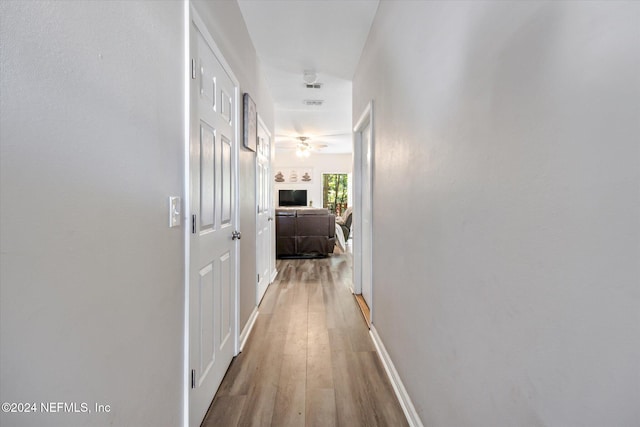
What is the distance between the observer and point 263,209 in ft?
11.5

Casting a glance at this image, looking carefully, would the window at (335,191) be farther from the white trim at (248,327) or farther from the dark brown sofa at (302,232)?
the white trim at (248,327)

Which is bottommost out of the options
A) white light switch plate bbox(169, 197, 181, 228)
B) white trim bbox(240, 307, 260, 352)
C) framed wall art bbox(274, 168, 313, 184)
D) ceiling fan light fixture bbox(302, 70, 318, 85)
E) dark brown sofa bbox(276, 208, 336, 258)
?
white trim bbox(240, 307, 260, 352)

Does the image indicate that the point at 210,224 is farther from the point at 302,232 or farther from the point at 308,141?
the point at 308,141

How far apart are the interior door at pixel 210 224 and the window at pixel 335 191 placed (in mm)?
7588

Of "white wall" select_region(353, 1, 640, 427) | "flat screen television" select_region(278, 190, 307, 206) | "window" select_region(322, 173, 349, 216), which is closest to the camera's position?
"white wall" select_region(353, 1, 640, 427)

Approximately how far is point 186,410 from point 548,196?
1.50 meters

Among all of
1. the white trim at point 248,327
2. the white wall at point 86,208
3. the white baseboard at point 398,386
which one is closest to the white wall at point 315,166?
the white trim at point 248,327

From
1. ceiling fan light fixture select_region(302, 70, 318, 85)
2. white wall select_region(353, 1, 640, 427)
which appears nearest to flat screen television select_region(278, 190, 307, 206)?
ceiling fan light fixture select_region(302, 70, 318, 85)

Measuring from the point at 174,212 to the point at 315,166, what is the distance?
856cm

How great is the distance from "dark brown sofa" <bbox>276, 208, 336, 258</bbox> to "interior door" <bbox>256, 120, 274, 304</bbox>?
1.77 m

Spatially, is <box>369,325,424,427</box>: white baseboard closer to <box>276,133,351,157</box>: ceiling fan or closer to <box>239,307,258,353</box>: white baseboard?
<box>239,307,258,353</box>: white baseboard

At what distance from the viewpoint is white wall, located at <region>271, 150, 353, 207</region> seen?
9531 mm

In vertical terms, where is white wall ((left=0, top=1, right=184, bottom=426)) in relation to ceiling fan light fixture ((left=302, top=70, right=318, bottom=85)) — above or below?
below

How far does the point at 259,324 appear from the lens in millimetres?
2697
